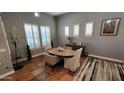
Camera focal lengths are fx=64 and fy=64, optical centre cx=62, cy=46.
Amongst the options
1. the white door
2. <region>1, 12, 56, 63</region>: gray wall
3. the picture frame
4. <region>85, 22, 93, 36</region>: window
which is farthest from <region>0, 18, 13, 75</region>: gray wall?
the picture frame

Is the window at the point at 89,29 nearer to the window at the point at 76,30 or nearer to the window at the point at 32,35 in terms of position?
the window at the point at 76,30

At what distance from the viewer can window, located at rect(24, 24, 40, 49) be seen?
11.8ft

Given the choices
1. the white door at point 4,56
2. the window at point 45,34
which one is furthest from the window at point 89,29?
the white door at point 4,56

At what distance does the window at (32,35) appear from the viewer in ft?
11.8

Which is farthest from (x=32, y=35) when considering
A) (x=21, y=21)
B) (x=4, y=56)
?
(x=4, y=56)

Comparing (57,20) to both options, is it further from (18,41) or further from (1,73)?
(1,73)

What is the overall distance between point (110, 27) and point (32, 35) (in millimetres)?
4200

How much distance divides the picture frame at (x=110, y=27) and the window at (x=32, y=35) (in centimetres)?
378

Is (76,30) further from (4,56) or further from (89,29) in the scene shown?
(4,56)

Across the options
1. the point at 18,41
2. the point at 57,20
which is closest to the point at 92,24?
the point at 57,20
